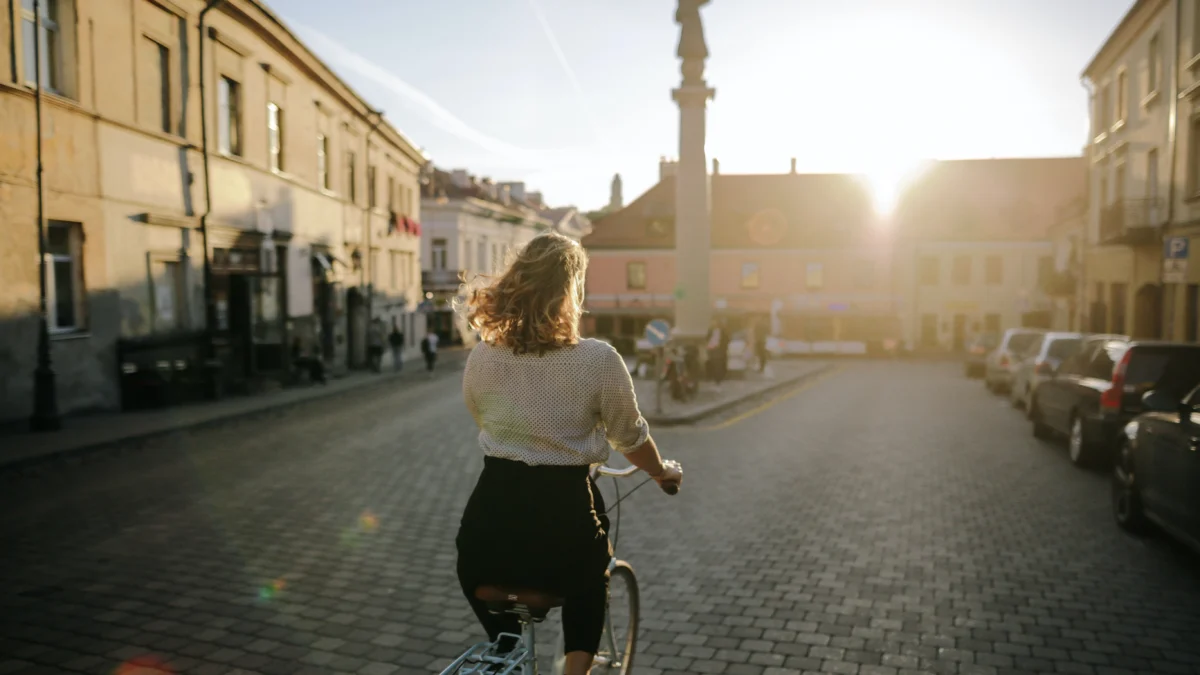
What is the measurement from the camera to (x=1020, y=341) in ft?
78.7

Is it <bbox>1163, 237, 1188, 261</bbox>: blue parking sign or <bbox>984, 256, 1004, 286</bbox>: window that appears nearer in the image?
<bbox>1163, 237, 1188, 261</bbox>: blue parking sign

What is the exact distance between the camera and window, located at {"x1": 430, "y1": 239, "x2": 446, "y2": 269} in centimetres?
5966

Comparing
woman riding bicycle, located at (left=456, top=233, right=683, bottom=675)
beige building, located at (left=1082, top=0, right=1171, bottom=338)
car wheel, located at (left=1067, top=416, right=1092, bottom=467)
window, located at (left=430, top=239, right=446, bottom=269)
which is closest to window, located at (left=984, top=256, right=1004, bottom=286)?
beige building, located at (left=1082, top=0, right=1171, bottom=338)

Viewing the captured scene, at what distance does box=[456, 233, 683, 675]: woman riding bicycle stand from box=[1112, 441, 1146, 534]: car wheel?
6192 mm

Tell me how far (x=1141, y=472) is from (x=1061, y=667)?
11.0 ft

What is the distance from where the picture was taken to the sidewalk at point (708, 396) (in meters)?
17.0

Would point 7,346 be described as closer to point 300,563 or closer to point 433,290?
point 300,563

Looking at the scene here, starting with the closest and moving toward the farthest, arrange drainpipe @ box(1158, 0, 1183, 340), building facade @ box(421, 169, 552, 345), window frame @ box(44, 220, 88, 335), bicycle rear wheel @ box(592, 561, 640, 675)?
1. bicycle rear wheel @ box(592, 561, 640, 675)
2. window frame @ box(44, 220, 88, 335)
3. drainpipe @ box(1158, 0, 1183, 340)
4. building facade @ box(421, 169, 552, 345)

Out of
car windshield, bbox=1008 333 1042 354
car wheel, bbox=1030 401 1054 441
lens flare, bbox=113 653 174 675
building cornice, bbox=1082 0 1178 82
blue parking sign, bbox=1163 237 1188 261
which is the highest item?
building cornice, bbox=1082 0 1178 82

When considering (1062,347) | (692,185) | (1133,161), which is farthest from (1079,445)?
(1133,161)

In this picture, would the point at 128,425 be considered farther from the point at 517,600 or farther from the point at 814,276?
the point at 814,276

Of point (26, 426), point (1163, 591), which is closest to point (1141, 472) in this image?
point (1163, 591)

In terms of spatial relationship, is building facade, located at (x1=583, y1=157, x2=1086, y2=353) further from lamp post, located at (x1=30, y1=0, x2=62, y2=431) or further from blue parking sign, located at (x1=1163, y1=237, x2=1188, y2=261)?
lamp post, located at (x1=30, y1=0, x2=62, y2=431)

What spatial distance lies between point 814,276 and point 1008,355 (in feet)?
109
